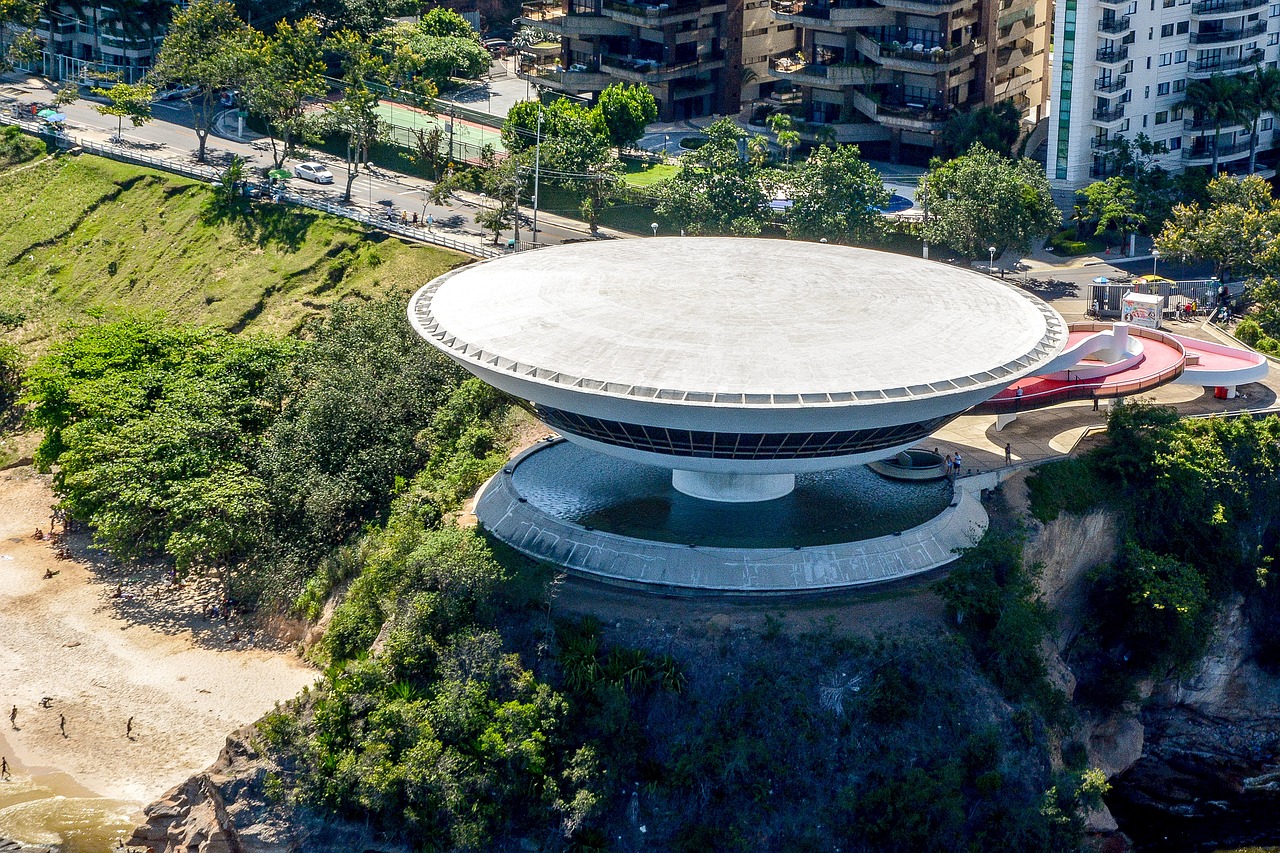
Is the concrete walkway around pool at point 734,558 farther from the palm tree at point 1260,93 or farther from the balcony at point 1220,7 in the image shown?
the balcony at point 1220,7

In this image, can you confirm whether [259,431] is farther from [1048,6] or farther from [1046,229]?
[1048,6]

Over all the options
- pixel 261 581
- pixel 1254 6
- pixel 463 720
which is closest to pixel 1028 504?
pixel 463 720

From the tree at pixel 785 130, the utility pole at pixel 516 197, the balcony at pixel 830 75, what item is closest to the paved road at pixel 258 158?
the utility pole at pixel 516 197

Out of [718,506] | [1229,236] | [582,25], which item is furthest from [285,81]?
[1229,236]

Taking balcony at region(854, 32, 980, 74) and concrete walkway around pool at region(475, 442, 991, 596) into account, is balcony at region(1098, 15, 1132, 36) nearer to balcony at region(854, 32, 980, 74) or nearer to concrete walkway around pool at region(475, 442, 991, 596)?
balcony at region(854, 32, 980, 74)

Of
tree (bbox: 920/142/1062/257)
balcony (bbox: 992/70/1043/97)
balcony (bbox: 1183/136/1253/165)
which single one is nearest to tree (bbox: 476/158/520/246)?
tree (bbox: 920/142/1062/257)

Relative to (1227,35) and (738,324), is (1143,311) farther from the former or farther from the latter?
(1227,35)
